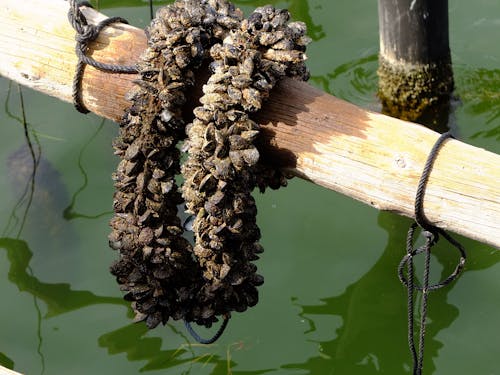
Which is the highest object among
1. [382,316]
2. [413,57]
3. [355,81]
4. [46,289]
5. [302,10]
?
[413,57]

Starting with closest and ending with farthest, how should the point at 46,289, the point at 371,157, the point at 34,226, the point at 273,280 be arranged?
the point at 371,157 < the point at 273,280 < the point at 46,289 < the point at 34,226

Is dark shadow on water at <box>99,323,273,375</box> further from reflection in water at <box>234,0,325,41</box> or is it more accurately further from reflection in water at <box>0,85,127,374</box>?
reflection in water at <box>234,0,325,41</box>

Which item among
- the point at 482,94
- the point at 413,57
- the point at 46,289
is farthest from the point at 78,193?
the point at 482,94

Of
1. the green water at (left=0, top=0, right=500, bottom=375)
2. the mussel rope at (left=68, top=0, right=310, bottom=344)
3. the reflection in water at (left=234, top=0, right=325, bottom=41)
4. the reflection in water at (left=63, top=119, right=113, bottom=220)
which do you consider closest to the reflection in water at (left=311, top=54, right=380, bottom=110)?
the green water at (left=0, top=0, right=500, bottom=375)

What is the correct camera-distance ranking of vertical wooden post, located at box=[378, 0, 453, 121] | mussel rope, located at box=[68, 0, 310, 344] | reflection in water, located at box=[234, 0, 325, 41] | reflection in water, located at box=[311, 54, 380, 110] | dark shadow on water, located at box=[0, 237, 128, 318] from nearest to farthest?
1. mussel rope, located at box=[68, 0, 310, 344]
2. vertical wooden post, located at box=[378, 0, 453, 121]
3. dark shadow on water, located at box=[0, 237, 128, 318]
4. reflection in water, located at box=[311, 54, 380, 110]
5. reflection in water, located at box=[234, 0, 325, 41]

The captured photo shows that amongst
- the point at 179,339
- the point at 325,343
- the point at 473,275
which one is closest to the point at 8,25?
the point at 179,339

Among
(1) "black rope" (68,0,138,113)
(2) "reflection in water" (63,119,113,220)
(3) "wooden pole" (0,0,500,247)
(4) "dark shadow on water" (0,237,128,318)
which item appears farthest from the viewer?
(2) "reflection in water" (63,119,113,220)

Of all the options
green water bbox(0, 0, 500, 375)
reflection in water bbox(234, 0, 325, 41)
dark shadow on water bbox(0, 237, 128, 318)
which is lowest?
dark shadow on water bbox(0, 237, 128, 318)

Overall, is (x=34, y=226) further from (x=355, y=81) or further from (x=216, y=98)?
(x=216, y=98)
